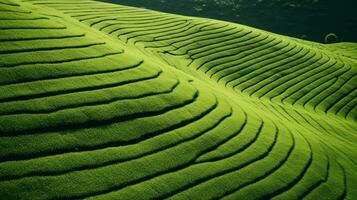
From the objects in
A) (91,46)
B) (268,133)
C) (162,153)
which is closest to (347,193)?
(268,133)

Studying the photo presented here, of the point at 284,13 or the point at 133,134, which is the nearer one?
Result: the point at 133,134

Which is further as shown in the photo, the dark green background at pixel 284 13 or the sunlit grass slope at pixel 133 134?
the dark green background at pixel 284 13

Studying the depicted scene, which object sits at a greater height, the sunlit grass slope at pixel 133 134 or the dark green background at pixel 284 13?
the dark green background at pixel 284 13

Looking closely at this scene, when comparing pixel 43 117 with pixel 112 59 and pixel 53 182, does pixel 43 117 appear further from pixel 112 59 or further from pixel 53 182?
pixel 112 59

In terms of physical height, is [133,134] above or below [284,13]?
below
